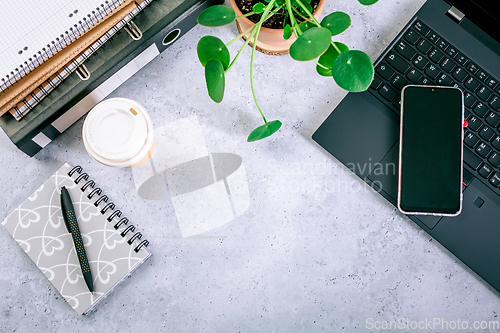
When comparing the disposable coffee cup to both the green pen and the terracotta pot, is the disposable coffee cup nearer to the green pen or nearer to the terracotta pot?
the green pen

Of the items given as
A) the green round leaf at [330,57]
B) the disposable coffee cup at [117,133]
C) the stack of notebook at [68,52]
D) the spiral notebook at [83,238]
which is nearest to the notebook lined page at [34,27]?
the stack of notebook at [68,52]

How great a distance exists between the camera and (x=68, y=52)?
0.51 m

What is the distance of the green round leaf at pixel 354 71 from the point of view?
45 centimetres

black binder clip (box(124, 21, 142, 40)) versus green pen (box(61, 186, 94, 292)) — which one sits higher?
black binder clip (box(124, 21, 142, 40))

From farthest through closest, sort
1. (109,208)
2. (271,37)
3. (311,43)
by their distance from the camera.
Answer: (109,208), (271,37), (311,43)

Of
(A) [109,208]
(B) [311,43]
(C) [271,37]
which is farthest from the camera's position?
(A) [109,208]

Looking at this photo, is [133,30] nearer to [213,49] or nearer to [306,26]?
[213,49]

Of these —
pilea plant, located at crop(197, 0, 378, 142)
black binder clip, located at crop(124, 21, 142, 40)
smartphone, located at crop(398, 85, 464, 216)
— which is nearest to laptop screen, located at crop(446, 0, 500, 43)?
smartphone, located at crop(398, 85, 464, 216)

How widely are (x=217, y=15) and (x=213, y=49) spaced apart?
5 cm

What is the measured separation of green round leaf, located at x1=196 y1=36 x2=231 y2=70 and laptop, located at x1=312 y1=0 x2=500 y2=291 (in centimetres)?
29

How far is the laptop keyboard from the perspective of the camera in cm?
62

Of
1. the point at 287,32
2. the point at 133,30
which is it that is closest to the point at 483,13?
the point at 287,32

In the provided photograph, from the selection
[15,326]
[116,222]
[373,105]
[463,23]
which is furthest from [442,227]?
[15,326]

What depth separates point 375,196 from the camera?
68 centimetres
